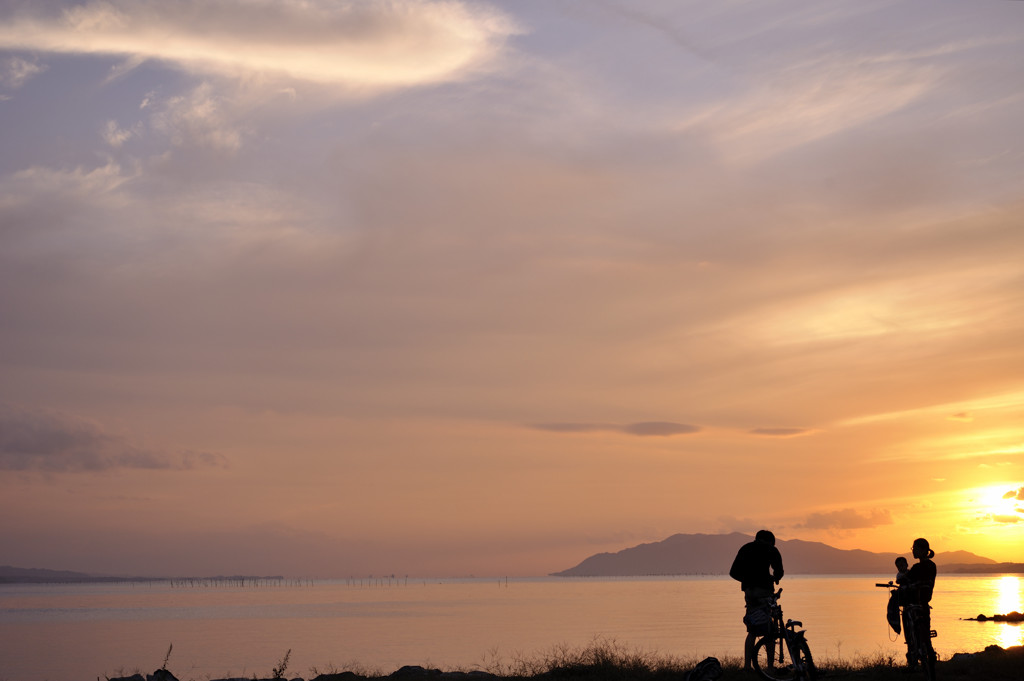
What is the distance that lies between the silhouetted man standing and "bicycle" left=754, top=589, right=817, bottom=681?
14 cm

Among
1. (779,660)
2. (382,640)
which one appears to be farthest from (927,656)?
(382,640)

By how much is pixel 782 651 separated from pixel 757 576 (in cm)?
135

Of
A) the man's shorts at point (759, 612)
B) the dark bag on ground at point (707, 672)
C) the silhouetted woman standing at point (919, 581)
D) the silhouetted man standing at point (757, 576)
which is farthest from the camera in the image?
the silhouetted woman standing at point (919, 581)

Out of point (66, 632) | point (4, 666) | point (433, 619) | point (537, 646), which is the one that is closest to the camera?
point (4, 666)

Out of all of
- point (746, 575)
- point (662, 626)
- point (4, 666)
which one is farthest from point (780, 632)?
point (662, 626)

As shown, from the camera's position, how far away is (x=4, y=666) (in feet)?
220

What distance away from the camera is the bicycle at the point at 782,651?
1477 centimetres

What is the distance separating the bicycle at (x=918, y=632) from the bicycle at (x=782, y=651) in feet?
9.26

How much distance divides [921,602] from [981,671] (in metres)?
1.92

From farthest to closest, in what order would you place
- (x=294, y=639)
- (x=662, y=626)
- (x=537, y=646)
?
(x=662, y=626) → (x=294, y=639) → (x=537, y=646)

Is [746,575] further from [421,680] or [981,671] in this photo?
[421,680]

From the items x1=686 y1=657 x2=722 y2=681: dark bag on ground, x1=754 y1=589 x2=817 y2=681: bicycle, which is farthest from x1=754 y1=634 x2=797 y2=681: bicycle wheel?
x1=686 y1=657 x2=722 y2=681: dark bag on ground

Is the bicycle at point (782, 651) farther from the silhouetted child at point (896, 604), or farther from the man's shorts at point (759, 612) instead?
the silhouetted child at point (896, 604)

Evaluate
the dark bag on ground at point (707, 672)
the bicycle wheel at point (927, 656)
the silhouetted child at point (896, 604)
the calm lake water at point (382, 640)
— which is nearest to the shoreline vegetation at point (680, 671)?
the bicycle wheel at point (927, 656)
